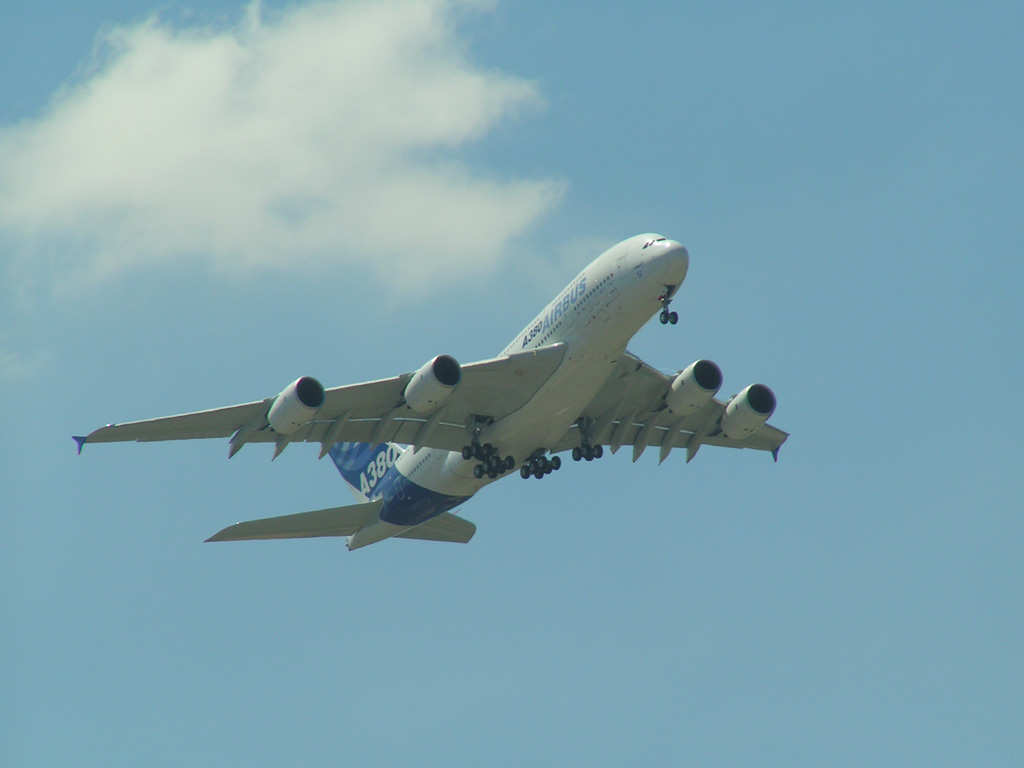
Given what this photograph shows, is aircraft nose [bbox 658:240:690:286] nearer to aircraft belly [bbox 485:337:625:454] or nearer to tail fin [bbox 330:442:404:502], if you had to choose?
aircraft belly [bbox 485:337:625:454]

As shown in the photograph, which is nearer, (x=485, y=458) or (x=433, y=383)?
(x=433, y=383)

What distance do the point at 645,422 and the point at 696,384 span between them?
3493 mm

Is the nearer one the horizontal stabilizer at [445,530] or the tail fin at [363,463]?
the tail fin at [363,463]

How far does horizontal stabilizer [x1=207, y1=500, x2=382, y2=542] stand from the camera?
121 feet

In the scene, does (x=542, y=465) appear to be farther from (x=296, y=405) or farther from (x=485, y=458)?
(x=296, y=405)

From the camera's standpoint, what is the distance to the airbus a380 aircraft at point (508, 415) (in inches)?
1267

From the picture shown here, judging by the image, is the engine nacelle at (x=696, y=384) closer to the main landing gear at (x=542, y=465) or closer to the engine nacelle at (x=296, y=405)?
the main landing gear at (x=542, y=465)

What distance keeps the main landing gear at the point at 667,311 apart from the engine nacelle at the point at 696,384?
464 centimetres

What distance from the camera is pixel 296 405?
31516mm

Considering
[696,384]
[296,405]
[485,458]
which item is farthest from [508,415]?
[296,405]

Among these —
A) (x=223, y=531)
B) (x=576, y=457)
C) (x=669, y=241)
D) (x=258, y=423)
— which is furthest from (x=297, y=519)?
(x=669, y=241)

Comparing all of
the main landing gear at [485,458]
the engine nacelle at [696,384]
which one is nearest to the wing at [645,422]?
the engine nacelle at [696,384]

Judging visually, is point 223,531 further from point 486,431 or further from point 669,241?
point 669,241

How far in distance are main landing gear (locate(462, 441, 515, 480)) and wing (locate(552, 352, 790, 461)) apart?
2.58 m
